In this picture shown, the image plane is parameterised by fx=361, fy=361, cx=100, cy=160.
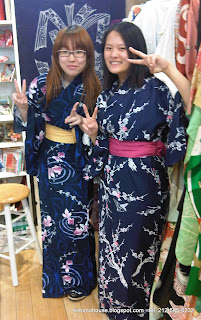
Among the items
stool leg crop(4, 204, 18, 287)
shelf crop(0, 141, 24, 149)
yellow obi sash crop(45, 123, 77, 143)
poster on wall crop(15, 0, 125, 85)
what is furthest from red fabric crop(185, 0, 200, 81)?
shelf crop(0, 141, 24, 149)

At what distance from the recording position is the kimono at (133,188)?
1692 mm

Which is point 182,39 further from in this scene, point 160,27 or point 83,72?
point 83,72

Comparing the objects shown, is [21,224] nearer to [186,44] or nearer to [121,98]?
[121,98]

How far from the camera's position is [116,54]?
5.64 ft

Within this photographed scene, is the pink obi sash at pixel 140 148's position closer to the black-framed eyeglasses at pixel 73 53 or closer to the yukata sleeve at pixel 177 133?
the yukata sleeve at pixel 177 133

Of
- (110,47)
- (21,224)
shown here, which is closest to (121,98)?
(110,47)

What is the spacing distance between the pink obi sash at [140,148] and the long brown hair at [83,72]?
38cm

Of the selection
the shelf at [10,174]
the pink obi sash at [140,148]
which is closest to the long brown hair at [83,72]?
the pink obi sash at [140,148]

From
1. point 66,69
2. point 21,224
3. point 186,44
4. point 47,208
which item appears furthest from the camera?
point 21,224

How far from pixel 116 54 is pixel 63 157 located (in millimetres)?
710

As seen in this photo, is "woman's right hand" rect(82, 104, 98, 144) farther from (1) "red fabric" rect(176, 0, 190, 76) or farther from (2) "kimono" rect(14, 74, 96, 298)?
(1) "red fabric" rect(176, 0, 190, 76)

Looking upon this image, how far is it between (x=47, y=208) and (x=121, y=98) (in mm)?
872

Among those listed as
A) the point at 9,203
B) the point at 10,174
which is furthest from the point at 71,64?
the point at 10,174

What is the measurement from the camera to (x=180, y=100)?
1627 mm
